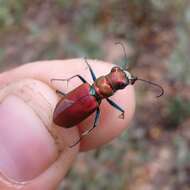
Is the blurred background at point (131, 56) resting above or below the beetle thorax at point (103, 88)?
below

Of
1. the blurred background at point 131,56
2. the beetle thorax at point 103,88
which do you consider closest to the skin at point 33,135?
the beetle thorax at point 103,88

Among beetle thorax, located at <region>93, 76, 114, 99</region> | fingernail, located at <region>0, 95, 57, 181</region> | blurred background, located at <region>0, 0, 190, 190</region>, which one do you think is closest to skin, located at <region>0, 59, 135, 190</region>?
fingernail, located at <region>0, 95, 57, 181</region>

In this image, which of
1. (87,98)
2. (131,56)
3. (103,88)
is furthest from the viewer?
(131,56)

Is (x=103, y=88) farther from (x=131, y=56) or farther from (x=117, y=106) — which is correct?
(x=131, y=56)

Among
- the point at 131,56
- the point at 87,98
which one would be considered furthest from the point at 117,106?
the point at 131,56

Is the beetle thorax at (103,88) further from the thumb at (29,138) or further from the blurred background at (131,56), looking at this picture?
the blurred background at (131,56)

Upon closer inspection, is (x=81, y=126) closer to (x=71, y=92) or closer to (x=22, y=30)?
(x=71, y=92)
